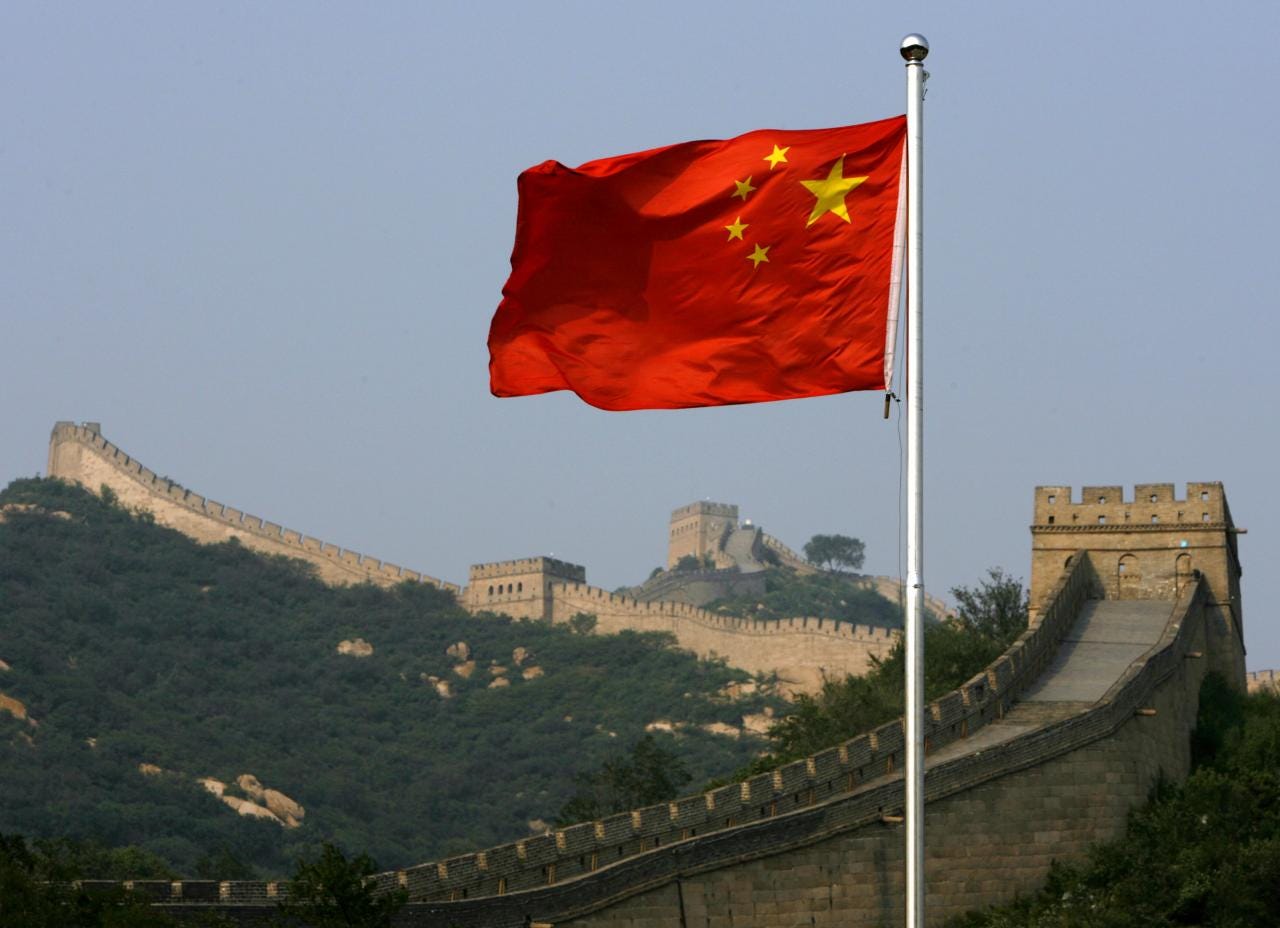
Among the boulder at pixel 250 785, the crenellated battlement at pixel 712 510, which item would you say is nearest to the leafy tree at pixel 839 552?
the crenellated battlement at pixel 712 510

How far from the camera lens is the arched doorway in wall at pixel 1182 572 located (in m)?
39.3

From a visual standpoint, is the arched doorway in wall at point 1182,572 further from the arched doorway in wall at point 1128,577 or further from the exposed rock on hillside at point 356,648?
the exposed rock on hillside at point 356,648

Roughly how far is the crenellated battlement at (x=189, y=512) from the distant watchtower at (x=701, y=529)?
36.8 meters

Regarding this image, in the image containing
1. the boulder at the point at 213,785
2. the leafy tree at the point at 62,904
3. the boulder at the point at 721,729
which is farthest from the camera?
the boulder at the point at 721,729

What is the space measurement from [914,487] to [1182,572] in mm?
27670

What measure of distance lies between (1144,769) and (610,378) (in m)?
18.3

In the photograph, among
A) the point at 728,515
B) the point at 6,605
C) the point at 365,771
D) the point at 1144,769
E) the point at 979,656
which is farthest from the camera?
the point at 728,515

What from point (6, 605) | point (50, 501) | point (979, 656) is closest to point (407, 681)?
point (6, 605)

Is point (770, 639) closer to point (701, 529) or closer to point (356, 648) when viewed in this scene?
point (356, 648)

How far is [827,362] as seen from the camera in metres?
14.5

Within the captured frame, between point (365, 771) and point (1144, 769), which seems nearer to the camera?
point (1144, 769)

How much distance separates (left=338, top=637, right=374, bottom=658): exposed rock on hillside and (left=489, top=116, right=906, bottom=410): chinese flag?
224 feet

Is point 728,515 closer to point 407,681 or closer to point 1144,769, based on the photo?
point 407,681

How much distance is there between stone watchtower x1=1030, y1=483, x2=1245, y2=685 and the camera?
39656 mm
